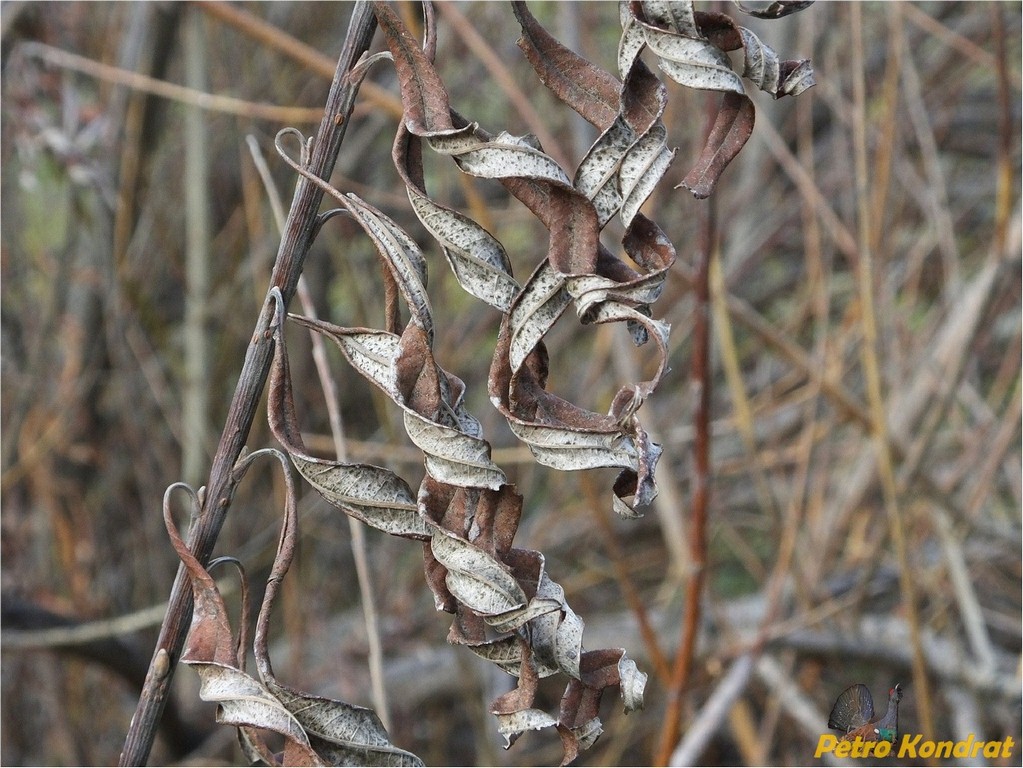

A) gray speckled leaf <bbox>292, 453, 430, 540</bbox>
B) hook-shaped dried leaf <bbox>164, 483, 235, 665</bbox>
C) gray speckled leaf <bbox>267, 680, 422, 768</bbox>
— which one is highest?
gray speckled leaf <bbox>292, 453, 430, 540</bbox>

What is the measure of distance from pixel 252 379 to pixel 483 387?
1762mm

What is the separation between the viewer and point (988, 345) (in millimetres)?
1947

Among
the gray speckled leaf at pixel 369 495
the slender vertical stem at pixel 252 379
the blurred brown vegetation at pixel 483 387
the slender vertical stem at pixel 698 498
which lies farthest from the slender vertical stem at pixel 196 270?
the gray speckled leaf at pixel 369 495

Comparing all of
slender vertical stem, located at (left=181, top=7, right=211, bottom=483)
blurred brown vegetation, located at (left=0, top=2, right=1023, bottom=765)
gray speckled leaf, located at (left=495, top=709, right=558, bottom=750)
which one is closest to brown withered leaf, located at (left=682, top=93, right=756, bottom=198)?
gray speckled leaf, located at (left=495, top=709, right=558, bottom=750)

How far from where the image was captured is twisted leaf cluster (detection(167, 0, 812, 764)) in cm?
38

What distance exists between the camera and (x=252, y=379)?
47cm

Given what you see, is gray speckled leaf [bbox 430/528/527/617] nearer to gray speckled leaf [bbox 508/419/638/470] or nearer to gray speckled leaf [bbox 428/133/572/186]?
gray speckled leaf [bbox 508/419/638/470]

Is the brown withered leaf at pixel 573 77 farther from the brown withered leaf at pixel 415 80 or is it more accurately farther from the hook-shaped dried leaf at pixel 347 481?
the hook-shaped dried leaf at pixel 347 481

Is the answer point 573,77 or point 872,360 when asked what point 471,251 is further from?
point 872,360

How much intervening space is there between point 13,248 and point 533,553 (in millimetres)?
1634

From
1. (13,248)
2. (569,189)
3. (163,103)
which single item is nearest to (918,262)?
(163,103)

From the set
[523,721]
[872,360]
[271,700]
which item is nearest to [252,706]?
[271,700]

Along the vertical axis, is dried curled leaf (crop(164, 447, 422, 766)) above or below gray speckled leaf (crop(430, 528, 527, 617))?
below

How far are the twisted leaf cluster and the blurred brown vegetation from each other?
873mm
